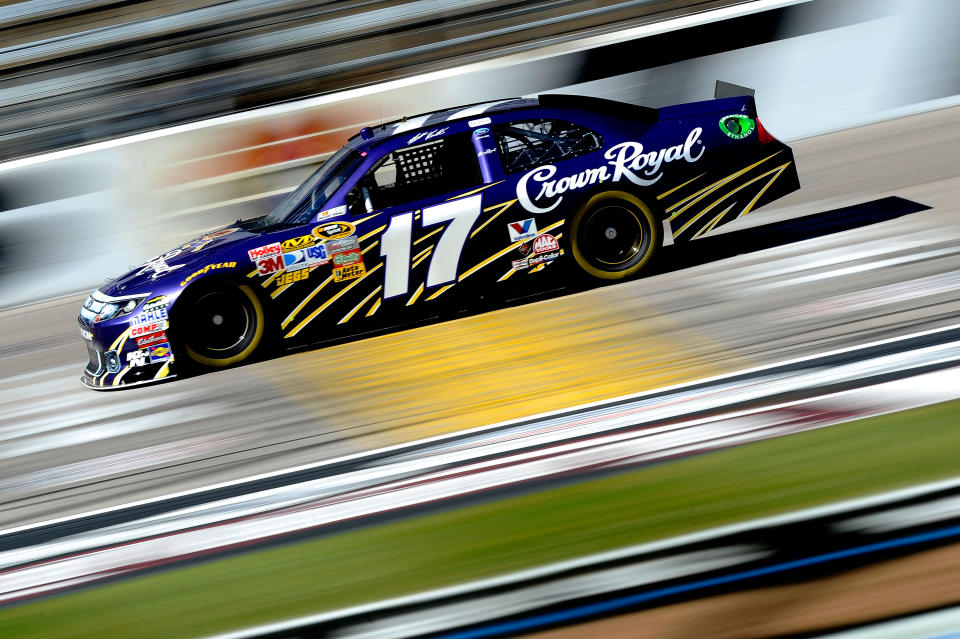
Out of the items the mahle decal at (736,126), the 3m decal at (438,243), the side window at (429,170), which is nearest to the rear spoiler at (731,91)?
the mahle decal at (736,126)

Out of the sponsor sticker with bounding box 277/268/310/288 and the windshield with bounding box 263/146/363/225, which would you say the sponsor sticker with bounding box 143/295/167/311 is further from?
the windshield with bounding box 263/146/363/225

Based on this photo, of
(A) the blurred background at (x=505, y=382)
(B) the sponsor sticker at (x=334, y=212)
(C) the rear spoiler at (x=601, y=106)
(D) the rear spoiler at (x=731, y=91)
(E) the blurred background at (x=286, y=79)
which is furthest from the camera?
(E) the blurred background at (x=286, y=79)

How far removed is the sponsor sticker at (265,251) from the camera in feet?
22.6

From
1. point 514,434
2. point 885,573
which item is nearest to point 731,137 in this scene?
point 514,434

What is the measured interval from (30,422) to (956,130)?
8603 mm

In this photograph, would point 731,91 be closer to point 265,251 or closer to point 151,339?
point 265,251

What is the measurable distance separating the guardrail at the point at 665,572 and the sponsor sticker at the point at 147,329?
3369mm

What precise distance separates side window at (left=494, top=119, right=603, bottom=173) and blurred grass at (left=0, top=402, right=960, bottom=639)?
10.1 ft

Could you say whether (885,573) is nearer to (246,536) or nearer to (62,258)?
(246,536)

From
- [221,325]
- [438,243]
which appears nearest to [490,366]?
[438,243]

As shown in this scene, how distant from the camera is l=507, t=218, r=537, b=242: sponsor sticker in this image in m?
7.12

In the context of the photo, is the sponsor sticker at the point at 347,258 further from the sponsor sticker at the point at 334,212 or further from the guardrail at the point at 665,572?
the guardrail at the point at 665,572

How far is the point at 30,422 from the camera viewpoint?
274 inches

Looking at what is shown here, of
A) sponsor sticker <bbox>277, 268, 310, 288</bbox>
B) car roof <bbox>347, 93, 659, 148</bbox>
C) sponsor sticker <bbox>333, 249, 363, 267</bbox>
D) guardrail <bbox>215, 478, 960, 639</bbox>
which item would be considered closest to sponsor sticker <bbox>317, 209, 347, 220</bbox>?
sponsor sticker <bbox>333, 249, 363, 267</bbox>
